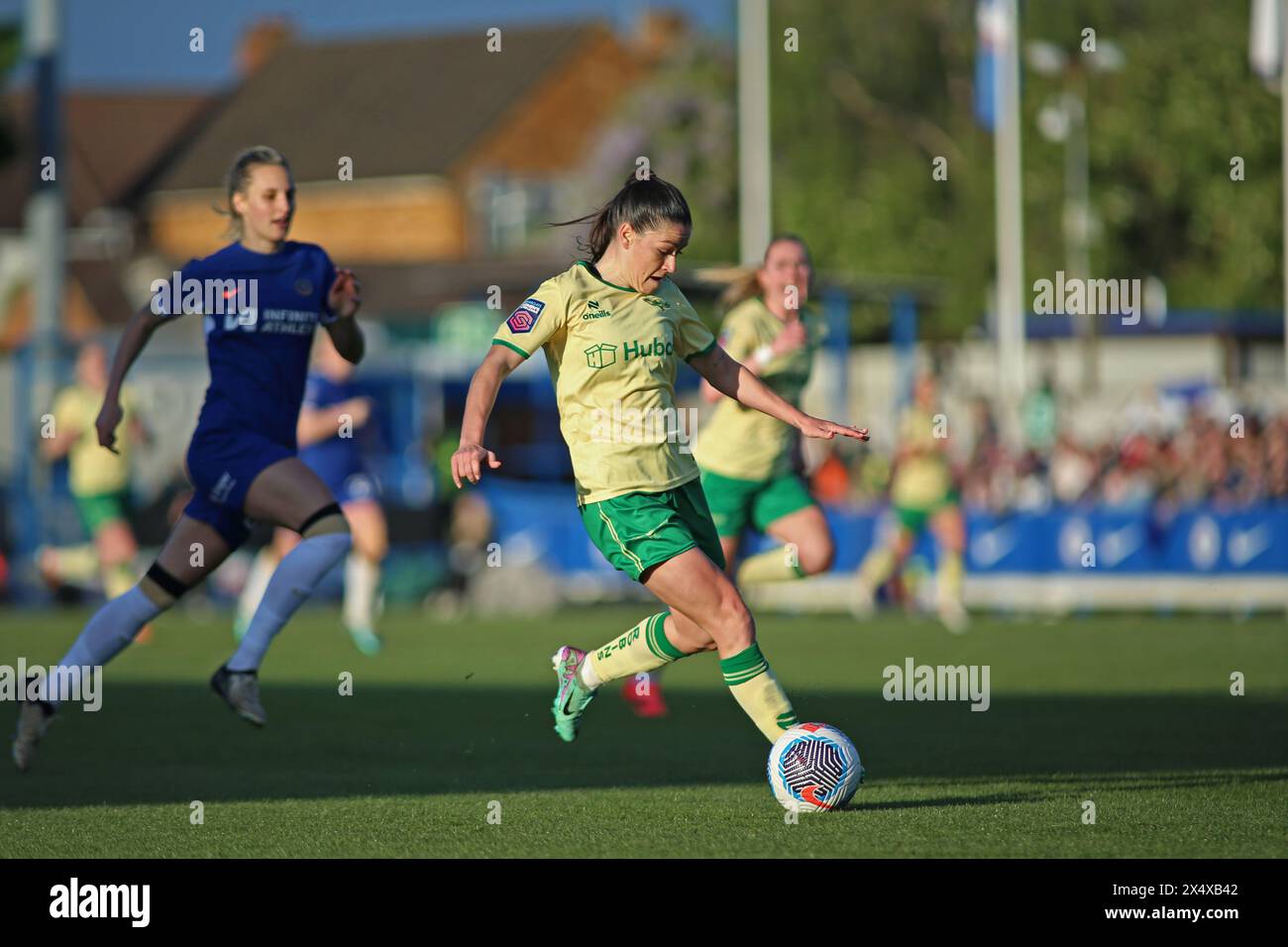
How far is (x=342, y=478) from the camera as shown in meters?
16.1

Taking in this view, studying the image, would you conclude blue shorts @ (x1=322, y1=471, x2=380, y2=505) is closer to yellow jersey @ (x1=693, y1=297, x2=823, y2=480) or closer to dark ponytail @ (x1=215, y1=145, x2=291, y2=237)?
yellow jersey @ (x1=693, y1=297, x2=823, y2=480)

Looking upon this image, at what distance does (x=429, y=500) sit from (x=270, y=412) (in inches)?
625

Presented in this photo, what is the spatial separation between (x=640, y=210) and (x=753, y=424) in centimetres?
371

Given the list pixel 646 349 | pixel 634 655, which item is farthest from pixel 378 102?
pixel 646 349

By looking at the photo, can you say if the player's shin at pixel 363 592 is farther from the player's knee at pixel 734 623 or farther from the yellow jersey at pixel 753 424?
the player's knee at pixel 734 623

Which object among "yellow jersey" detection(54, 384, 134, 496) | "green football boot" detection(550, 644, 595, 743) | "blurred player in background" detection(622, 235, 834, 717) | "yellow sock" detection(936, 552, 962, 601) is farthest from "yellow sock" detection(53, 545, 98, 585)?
"green football boot" detection(550, 644, 595, 743)

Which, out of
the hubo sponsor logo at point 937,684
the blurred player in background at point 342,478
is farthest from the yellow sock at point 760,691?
the blurred player in background at point 342,478

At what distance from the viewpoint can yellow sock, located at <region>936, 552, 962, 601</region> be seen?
1955 centimetres

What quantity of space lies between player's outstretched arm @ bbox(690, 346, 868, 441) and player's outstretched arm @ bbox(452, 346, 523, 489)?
804mm

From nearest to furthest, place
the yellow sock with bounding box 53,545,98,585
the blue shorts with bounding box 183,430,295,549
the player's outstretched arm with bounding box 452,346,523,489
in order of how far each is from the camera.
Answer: the player's outstretched arm with bounding box 452,346,523,489
the blue shorts with bounding box 183,430,295,549
the yellow sock with bounding box 53,545,98,585

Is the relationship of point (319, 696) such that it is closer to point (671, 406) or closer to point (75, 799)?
point (75, 799)

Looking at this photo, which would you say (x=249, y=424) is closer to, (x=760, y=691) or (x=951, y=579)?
(x=760, y=691)
